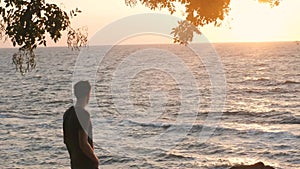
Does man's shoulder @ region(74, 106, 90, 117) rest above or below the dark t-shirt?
above

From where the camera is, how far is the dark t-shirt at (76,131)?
6.32m

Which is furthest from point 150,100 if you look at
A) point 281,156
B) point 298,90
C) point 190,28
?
point 190,28

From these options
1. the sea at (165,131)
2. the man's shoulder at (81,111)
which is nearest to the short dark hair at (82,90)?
the man's shoulder at (81,111)

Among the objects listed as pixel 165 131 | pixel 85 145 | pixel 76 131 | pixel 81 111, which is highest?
pixel 81 111

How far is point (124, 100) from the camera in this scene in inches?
2217

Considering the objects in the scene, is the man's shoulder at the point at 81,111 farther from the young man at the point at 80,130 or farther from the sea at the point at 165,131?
the sea at the point at 165,131

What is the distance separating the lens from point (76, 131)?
6.44m

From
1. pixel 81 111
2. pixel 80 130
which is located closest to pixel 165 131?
pixel 80 130

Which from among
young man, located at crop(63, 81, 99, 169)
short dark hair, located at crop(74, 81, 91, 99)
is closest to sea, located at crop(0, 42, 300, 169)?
short dark hair, located at crop(74, 81, 91, 99)

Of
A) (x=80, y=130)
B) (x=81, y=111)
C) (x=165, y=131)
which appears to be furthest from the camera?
(x=165, y=131)

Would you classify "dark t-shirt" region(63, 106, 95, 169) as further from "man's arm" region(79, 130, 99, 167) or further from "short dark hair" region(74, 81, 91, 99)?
"short dark hair" region(74, 81, 91, 99)

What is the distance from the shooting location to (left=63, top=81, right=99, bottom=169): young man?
635cm

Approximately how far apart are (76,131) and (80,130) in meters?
0.07

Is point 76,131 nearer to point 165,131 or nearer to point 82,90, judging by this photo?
→ point 82,90
